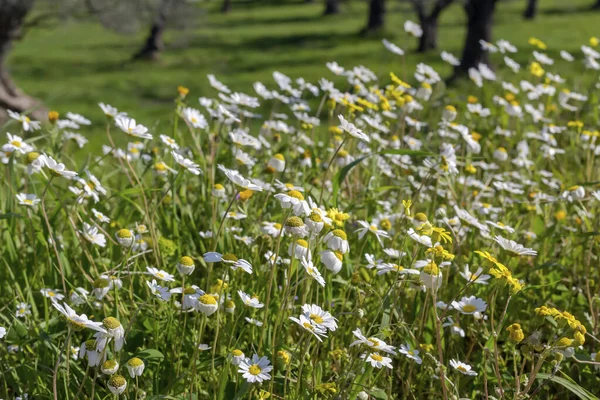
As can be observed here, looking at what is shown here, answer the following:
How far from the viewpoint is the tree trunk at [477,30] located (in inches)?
531

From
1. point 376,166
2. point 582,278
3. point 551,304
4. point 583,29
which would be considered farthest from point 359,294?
point 583,29

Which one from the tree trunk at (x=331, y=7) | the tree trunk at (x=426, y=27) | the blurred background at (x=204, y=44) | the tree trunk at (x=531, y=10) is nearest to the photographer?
the blurred background at (x=204, y=44)

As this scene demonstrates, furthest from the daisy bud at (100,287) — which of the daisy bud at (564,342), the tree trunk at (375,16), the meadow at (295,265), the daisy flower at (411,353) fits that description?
the tree trunk at (375,16)

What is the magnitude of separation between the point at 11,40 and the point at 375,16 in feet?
45.9

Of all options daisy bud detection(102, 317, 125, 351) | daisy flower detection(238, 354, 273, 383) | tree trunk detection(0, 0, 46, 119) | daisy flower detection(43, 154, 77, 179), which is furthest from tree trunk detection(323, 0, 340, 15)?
daisy bud detection(102, 317, 125, 351)

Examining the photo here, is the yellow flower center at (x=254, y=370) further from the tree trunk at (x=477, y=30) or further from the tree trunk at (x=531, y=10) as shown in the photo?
the tree trunk at (x=531, y=10)

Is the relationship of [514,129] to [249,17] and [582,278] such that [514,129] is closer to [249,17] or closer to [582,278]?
[582,278]

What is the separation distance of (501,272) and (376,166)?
1.99 m

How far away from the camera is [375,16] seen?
24.9 m

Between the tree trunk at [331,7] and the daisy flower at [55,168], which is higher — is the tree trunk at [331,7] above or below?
below

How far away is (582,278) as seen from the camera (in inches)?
123

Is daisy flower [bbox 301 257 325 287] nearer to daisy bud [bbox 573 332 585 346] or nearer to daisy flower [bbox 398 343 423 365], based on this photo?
daisy flower [bbox 398 343 423 365]

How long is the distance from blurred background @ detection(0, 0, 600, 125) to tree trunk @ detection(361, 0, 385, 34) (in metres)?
0.03

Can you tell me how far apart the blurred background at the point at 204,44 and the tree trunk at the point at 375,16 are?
0.03 meters
